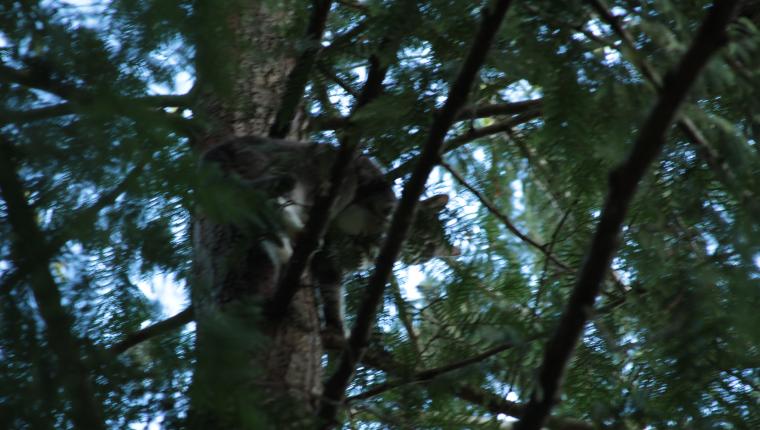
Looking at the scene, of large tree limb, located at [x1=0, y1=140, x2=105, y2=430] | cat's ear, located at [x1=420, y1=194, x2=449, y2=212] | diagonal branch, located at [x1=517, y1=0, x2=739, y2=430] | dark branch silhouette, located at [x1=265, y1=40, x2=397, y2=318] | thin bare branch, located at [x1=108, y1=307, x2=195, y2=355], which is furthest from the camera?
cat's ear, located at [x1=420, y1=194, x2=449, y2=212]

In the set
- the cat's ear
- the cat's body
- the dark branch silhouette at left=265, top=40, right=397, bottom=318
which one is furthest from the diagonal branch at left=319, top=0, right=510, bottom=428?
the cat's ear

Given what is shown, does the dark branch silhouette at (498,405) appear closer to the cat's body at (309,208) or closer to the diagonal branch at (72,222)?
the cat's body at (309,208)

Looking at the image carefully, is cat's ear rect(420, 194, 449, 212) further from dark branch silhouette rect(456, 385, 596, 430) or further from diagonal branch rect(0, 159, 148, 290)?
diagonal branch rect(0, 159, 148, 290)

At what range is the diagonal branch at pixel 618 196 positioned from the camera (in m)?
1.70

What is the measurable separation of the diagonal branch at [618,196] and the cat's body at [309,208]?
3.74ft

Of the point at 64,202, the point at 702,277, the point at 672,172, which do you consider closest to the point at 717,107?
the point at 672,172

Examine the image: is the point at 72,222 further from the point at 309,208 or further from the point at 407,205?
the point at 309,208

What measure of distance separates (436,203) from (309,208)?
0.59m

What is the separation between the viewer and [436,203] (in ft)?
11.3

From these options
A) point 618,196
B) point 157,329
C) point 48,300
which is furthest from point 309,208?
point 618,196

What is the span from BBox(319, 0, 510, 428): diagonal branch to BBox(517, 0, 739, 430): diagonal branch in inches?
21.3

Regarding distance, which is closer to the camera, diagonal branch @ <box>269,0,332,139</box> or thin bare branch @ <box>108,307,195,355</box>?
thin bare branch @ <box>108,307,195,355</box>

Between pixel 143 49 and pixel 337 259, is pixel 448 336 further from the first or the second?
pixel 143 49

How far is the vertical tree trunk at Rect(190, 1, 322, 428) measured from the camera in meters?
1.98
